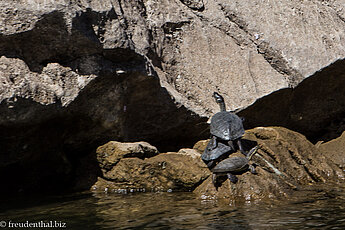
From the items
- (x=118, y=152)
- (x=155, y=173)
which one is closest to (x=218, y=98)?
(x=155, y=173)

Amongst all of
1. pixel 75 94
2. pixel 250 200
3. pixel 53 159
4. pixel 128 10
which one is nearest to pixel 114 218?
pixel 250 200

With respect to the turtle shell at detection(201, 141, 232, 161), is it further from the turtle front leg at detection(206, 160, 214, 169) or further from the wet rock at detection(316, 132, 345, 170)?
the wet rock at detection(316, 132, 345, 170)

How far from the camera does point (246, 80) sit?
23.9 feet

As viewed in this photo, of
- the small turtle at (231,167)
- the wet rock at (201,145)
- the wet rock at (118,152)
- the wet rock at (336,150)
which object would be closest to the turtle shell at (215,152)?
the small turtle at (231,167)

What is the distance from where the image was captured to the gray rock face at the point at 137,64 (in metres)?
5.44

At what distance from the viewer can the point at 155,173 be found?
249 inches

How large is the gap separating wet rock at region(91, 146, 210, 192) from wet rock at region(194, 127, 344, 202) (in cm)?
28

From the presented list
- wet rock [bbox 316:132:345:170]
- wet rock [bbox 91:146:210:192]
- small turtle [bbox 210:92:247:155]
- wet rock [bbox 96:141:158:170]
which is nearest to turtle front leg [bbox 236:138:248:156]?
small turtle [bbox 210:92:247:155]

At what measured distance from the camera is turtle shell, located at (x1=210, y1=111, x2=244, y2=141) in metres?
6.22

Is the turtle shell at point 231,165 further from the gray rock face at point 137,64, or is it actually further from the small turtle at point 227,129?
the gray rock face at point 137,64

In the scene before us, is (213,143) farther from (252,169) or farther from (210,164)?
(252,169)

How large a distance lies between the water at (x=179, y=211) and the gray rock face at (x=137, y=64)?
1.12m

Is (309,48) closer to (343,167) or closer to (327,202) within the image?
(343,167)

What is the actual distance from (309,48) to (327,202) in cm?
336
